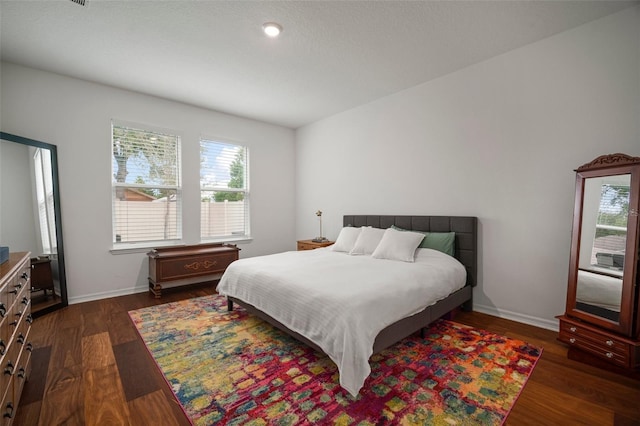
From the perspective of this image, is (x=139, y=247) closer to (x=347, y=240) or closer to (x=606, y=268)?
(x=347, y=240)

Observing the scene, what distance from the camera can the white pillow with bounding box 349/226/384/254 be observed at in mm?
3504

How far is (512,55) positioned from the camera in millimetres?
2920

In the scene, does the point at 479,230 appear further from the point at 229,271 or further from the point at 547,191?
the point at 229,271

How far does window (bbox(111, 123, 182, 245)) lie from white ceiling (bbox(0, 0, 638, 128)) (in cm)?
72

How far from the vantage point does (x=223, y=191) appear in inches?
191

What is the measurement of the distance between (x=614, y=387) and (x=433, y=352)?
1105mm

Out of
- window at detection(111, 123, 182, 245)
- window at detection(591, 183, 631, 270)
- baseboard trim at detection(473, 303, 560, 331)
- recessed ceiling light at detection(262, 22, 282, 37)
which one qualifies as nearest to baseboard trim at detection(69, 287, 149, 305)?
window at detection(111, 123, 182, 245)

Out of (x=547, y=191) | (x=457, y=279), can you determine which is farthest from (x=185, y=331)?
(x=547, y=191)

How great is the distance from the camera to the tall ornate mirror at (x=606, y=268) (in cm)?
204

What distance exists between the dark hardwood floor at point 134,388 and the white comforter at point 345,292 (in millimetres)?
834

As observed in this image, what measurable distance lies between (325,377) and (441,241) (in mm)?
2029

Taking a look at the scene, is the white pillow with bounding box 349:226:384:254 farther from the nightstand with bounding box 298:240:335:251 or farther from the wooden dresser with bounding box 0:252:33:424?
the wooden dresser with bounding box 0:252:33:424

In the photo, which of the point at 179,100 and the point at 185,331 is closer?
the point at 185,331

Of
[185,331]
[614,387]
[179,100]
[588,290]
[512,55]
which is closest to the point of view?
[614,387]
